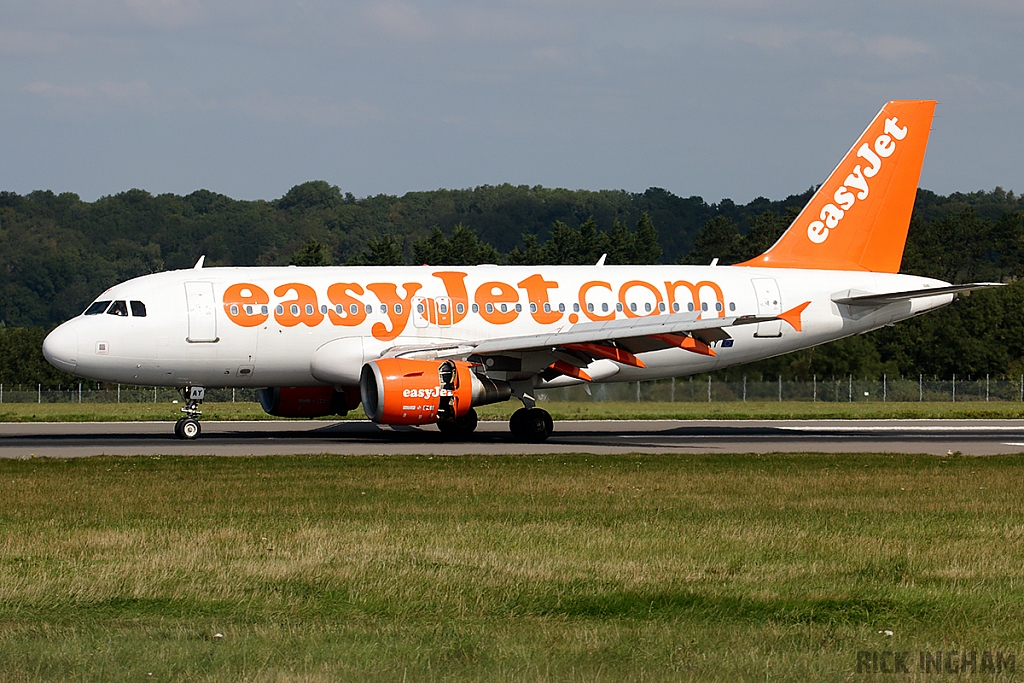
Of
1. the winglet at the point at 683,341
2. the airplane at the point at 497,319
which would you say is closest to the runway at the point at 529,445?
the airplane at the point at 497,319

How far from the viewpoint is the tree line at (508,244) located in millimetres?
61375

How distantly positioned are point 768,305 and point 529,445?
7.98m

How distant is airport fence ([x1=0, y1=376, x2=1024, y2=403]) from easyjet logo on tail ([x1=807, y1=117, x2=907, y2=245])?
35.2 feet

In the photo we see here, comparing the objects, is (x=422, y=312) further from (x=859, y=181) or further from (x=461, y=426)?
(x=859, y=181)

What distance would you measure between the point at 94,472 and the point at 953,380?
45437 millimetres

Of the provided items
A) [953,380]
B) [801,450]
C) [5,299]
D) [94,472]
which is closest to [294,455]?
[94,472]

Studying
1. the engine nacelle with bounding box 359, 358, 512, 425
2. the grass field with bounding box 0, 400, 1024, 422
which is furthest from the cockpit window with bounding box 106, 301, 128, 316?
the grass field with bounding box 0, 400, 1024, 422

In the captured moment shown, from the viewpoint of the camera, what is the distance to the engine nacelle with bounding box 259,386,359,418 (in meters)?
30.5

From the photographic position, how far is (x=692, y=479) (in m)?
19.3

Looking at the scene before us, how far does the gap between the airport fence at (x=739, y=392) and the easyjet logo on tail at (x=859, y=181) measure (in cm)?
1072

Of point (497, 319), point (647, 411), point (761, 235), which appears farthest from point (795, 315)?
point (761, 235)

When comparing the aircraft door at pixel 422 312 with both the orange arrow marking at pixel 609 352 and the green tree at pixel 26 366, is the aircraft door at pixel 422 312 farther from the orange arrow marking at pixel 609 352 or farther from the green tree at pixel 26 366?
the green tree at pixel 26 366

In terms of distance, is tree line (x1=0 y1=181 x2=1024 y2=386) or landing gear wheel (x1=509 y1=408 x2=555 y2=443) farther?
tree line (x1=0 y1=181 x2=1024 y2=386)

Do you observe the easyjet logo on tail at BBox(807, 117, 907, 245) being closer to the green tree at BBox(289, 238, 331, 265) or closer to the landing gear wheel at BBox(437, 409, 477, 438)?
the landing gear wheel at BBox(437, 409, 477, 438)
